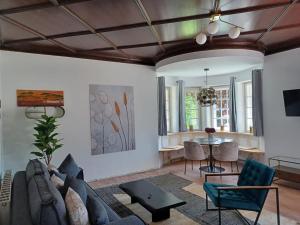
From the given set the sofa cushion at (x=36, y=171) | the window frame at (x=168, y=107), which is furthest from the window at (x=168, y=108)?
the sofa cushion at (x=36, y=171)

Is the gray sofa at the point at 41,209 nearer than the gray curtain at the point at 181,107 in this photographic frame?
Yes

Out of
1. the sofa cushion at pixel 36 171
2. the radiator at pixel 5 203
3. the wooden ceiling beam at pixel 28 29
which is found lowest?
the radiator at pixel 5 203

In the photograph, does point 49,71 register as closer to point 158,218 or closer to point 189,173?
point 158,218

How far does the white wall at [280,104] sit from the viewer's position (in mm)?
4453

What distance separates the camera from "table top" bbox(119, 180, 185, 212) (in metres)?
2.78

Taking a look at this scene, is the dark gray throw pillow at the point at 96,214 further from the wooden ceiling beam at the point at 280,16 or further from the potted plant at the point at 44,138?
the wooden ceiling beam at the point at 280,16

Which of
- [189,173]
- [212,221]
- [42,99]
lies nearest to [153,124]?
[189,173]

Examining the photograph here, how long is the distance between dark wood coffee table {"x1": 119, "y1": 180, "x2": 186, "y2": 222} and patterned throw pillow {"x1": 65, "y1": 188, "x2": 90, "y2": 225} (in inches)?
43.1

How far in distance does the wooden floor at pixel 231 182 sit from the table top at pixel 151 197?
149cm

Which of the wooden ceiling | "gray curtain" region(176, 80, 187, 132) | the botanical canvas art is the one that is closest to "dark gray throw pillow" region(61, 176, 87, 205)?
the wooden ceiling

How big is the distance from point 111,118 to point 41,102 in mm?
1510

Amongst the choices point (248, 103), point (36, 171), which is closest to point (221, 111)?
point (248, 103)

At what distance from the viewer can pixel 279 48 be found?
4.65 metres

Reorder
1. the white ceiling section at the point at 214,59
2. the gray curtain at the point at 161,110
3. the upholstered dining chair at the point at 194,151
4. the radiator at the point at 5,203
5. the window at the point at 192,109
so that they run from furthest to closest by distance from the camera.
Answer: the window at the point at 192,109, the gray curtain at the point at 161,110, the upholstered dining chair at the point at 194,151, the white ceiling section at the point at 214,59, the radiator at the point at 5,203
